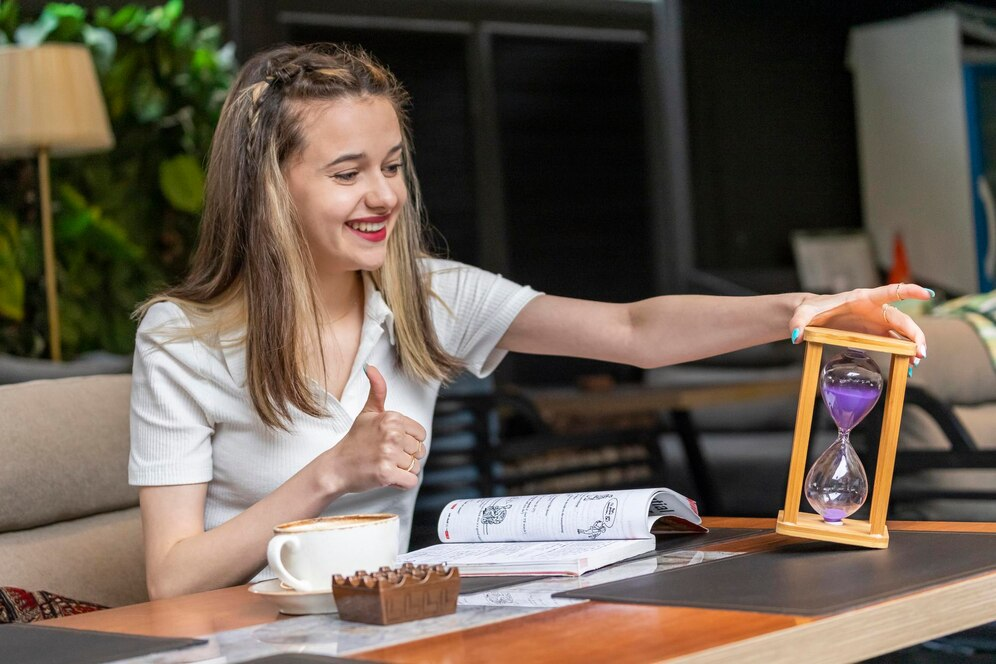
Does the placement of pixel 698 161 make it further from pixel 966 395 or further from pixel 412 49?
pixel 966 395

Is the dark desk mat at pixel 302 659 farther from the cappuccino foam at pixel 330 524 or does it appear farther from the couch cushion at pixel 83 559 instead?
the couch cushion at pixel 83 559

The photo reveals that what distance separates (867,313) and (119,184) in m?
3.85

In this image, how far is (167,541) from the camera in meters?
1.52

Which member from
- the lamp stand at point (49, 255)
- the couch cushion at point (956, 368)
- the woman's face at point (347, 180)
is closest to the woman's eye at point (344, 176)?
the woman's face at point (347, 180)

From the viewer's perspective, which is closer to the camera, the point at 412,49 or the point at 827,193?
the point at 412,49

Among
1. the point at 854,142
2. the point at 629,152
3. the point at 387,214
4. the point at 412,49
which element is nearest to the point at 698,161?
the point at 629,152

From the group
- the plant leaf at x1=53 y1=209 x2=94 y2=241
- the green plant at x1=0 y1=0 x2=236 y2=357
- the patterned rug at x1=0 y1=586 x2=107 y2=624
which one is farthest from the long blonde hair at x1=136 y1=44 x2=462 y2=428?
the plant leaf at x1=53 y1=209 x2=94 y2=241

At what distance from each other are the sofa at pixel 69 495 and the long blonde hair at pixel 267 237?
0.91ft

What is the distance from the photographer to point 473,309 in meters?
1.89

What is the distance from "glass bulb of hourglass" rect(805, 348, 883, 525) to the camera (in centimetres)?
126

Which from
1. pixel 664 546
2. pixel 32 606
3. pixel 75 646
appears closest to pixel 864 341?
pixel 664 546

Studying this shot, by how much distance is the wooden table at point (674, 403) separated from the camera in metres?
4.35

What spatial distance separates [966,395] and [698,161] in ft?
13.3

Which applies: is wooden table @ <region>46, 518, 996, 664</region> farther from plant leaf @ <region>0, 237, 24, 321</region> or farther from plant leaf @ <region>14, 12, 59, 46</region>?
plant leaf @ <region>14, 12, 59, 46</region>
